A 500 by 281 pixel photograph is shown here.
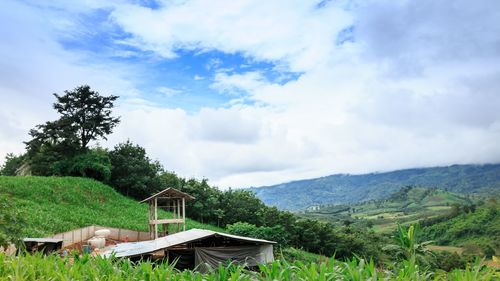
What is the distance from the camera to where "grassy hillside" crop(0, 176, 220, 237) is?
2793 centimetres

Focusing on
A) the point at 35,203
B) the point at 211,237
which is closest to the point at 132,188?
the point at 35,203

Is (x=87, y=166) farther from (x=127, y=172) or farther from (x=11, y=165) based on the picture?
(x=11, y=165)

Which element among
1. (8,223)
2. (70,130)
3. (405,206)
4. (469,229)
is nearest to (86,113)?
(70,130)

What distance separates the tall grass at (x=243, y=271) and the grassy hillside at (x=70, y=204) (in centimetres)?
2297

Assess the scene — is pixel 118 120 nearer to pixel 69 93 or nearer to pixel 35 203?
pixel 69 93

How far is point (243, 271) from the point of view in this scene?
151 inches

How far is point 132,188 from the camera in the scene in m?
45.1

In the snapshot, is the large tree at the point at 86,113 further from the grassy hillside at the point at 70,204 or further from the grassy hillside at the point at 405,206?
the grassy hillside at the point at 405,206

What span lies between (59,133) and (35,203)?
36.0 ft

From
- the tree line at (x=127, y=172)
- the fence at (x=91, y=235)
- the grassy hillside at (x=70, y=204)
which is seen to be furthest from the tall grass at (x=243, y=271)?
the tree line at (x=127, y=172)

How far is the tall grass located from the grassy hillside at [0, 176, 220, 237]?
22969 mm

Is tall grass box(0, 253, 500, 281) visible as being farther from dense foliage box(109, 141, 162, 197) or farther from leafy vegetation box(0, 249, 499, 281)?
dense foliage box(109, 141, 162, 197)

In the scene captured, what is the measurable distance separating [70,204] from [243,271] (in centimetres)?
3389

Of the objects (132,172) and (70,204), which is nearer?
(70,204)
